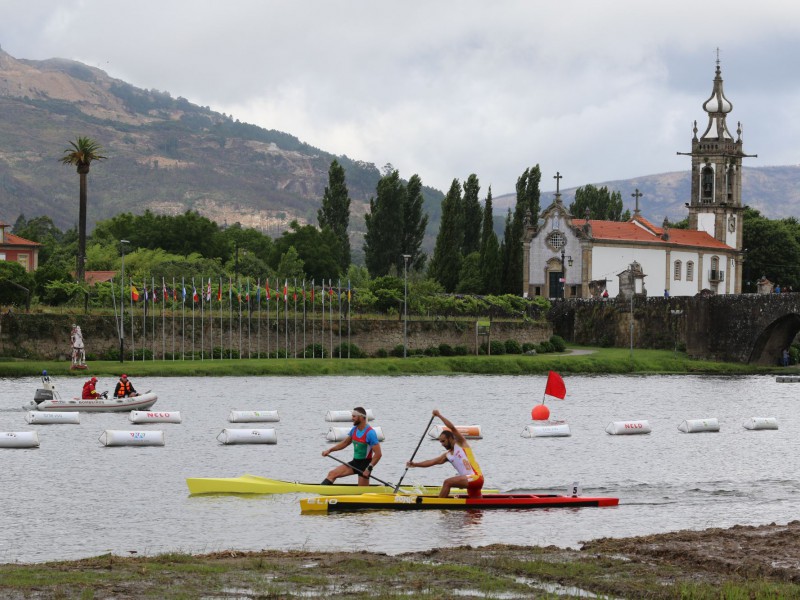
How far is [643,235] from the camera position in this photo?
139125 mm

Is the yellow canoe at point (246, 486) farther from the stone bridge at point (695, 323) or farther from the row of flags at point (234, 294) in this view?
the stone bridge at point (695, 323)

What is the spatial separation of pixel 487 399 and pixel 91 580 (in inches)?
2146

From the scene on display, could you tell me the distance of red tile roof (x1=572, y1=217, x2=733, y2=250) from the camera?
13700 centimetres

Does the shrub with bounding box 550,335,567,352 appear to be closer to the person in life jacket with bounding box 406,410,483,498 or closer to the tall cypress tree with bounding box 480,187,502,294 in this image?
the tall cypress tree with bounding box 480,187,502,294

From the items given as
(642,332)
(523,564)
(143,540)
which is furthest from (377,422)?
(642,332)

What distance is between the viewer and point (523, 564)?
88.0ft

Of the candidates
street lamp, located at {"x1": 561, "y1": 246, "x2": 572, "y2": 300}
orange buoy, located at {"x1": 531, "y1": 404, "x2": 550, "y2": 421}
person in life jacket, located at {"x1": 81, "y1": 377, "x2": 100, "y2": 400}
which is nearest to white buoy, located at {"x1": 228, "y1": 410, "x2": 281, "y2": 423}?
person in life jacket, located at {"x1": 81, "y1": 377, "x2": 100, "y2": 400}

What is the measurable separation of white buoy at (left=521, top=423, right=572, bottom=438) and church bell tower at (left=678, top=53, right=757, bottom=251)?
99.1 m

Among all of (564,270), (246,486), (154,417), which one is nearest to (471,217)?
(564,270)

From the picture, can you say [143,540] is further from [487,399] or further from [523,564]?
[487,399]

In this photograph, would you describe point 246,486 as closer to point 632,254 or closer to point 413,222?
point 632,254

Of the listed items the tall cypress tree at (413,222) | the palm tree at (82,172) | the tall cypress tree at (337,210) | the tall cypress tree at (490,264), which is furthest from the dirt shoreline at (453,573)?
the tall cypress tree at (337,210)

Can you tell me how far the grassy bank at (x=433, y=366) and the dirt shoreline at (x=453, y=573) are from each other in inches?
2233

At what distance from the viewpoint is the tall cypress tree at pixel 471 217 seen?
5763 inches
